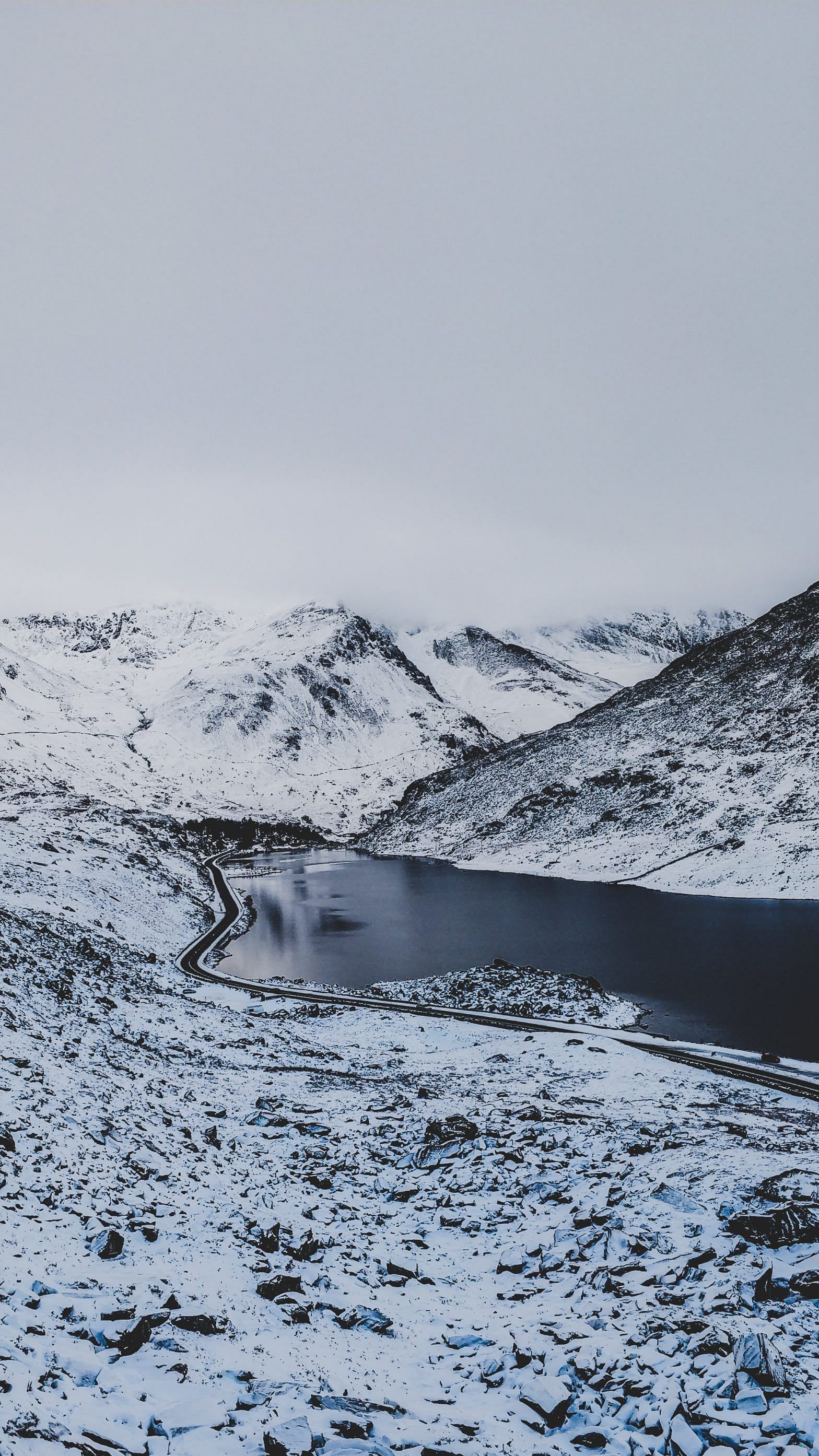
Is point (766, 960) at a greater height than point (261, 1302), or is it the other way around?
point (261, 1302)

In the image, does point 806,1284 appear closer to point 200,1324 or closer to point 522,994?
point 200,1324

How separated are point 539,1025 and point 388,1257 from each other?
2519cm

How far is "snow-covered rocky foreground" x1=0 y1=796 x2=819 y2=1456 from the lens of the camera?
30.0ft

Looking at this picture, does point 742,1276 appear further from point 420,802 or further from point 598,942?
point 420,802

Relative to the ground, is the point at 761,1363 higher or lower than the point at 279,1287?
higher

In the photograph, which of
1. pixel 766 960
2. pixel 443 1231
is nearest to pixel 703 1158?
pixel 443 1231

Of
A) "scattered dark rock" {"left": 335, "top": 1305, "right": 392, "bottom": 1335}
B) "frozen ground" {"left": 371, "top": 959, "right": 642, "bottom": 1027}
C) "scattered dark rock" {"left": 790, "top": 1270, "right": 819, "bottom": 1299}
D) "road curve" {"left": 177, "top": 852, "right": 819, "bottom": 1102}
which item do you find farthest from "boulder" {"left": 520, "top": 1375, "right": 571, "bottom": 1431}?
"frozen ground" {"left": 371, "top": 959, "right": 642, "bottom": 1027}

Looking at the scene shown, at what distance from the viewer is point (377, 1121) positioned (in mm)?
21453

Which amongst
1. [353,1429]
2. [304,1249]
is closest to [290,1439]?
[353,1429]

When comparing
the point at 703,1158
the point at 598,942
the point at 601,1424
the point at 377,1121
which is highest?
the point at 601,1424

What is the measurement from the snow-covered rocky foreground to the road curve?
114 inches

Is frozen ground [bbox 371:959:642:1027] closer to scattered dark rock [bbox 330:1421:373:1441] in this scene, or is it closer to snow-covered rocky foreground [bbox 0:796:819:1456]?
snow-covered rocky foreground [bbox 0:796:819:1456]

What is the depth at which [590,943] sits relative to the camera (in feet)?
192

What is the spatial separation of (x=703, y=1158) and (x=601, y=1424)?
844cm
